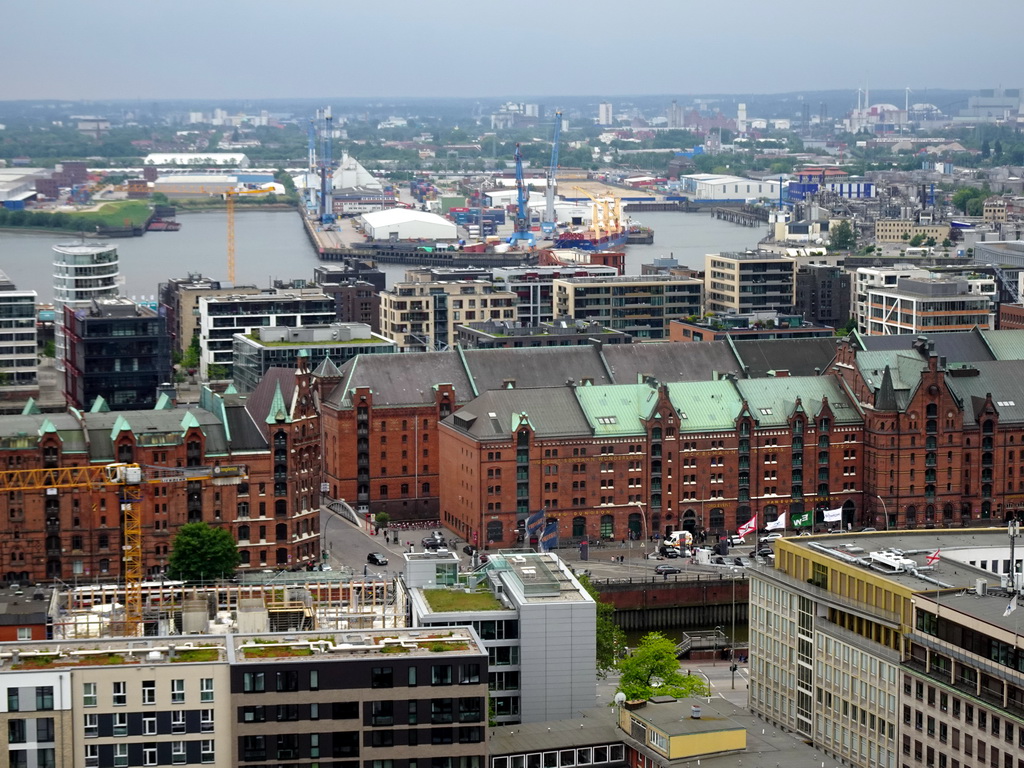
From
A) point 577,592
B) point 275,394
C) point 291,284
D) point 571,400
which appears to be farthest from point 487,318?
point 577,592

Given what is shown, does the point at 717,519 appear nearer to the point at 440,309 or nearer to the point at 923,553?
the point at 923,553

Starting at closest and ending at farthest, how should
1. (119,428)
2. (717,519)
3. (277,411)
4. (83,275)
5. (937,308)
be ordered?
(119,428), (277,411), (717,519), (937,308), (83,275)

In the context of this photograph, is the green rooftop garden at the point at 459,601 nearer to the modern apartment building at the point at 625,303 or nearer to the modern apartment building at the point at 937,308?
the modern apartment building at the point at 937,308

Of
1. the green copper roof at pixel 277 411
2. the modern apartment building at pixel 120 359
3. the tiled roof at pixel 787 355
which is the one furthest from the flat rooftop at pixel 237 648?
the modern apartment building at pixel 120 359

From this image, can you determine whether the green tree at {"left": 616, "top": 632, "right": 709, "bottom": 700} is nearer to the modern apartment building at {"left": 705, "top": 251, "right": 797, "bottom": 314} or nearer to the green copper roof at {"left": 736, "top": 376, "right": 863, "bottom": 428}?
the green copper roof at {"left": 736, "top": 376, "right": 863, "bottom": 428}

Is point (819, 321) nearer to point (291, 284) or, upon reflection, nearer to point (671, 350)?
point (291, 284)

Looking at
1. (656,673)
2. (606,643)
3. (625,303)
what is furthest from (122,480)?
(625,303)

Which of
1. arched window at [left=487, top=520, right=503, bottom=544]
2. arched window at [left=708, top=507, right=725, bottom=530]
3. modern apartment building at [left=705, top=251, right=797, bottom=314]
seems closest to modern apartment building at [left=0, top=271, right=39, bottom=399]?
modern apartment building at [left=705, top=251, right=797, bottom=314]
